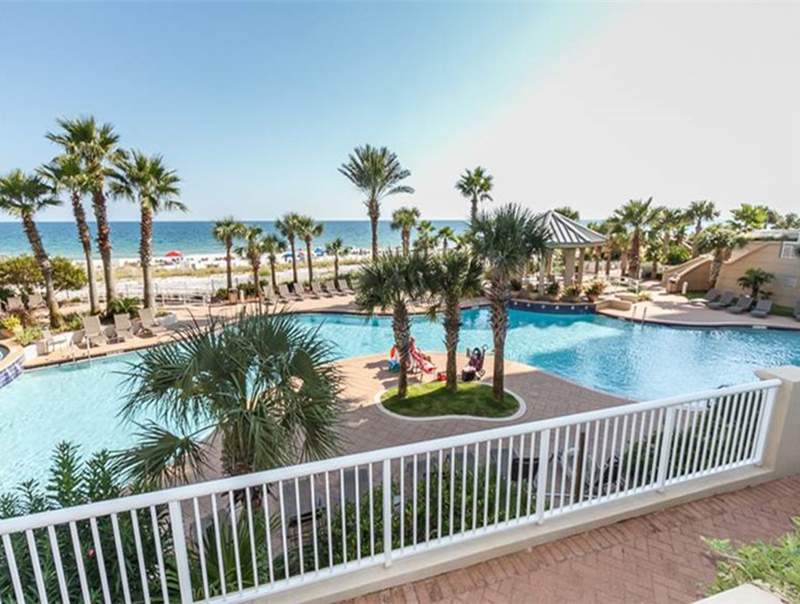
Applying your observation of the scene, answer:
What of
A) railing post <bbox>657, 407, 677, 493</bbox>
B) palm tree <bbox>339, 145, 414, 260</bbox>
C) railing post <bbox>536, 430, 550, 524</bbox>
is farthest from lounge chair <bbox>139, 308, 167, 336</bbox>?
railing post <bbox>657, 407, 677, 493</bbox>

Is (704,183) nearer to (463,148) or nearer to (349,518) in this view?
(463,148)

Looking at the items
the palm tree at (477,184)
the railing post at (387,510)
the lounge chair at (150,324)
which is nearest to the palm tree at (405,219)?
the palm tree at (477,184)

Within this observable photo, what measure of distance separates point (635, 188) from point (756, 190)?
13821 mm

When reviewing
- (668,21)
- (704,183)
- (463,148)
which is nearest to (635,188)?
(704,183)

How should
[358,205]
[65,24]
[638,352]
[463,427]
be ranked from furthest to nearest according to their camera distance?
[358,205] → [638,352] → [65,24] → [463,427]

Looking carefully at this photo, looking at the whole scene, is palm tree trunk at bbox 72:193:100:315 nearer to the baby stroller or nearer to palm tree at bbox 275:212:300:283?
palm tree at bbox 275:212:300:283

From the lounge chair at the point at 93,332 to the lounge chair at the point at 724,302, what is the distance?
27.6 meters

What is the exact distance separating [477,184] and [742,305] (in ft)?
51.6

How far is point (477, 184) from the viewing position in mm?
25203

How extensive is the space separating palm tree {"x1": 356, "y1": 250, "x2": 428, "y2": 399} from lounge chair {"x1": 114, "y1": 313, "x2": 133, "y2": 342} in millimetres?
10582

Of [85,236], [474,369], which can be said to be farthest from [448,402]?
[85,236]

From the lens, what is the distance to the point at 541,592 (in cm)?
280

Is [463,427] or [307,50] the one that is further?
[307,50]

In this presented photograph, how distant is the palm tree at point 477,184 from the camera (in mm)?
25156
